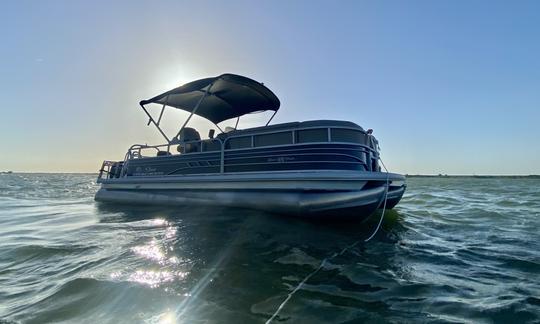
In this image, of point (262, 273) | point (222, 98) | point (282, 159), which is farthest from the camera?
point (222, 98)

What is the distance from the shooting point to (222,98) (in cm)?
920

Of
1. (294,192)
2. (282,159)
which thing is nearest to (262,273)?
(294,192)

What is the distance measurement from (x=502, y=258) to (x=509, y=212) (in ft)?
17.7

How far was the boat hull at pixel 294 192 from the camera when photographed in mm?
5473

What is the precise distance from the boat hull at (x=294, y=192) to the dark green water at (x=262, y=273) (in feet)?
1.08

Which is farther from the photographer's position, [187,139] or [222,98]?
[222,98]

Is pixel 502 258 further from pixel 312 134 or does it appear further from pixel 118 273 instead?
pixel 118 273

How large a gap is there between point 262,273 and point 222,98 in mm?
6652

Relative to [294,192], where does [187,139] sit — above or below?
above

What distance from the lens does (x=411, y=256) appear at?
4.24m

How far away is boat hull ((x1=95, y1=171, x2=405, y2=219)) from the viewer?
5473 millimetres

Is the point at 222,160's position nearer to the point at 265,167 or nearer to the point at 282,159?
the point at 265,167

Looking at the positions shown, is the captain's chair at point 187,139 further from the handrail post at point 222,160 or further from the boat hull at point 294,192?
the handrail post at point 222,160

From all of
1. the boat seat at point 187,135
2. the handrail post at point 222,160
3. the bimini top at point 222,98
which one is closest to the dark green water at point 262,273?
the handrail post at point 222,160
